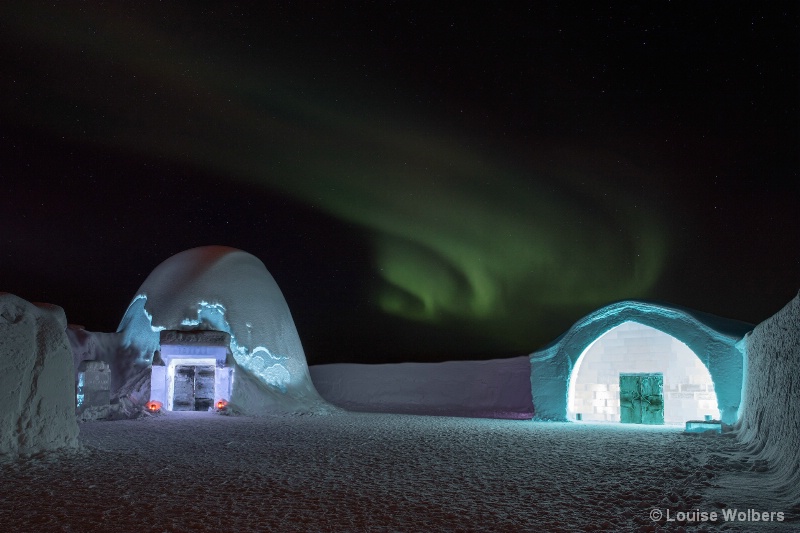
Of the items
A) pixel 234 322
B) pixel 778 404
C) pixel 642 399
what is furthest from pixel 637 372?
pixel 234 322

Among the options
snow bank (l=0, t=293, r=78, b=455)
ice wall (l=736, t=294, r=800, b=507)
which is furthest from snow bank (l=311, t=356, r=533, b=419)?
snow bank (l=0, t=293, r=78, b=455)

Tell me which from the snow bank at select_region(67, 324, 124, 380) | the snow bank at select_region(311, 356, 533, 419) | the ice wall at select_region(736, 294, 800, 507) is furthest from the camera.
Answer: the snow bank at select_region(311, 356, 533, 419)

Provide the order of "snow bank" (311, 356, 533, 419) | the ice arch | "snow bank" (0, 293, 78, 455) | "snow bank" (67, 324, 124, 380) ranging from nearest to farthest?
1. "snow bank" (0, 293, 78, 455)
2. the ice arch
3. "snow bank" (67, 324, 124, 380)
4. "snow bank" (311, 356, 533, 419)

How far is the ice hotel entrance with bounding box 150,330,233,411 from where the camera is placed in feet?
57.5

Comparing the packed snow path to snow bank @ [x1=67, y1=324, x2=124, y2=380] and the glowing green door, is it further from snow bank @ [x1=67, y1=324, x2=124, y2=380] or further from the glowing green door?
snow bank @ [x1=67, y1=324, x2=124, y2=380]

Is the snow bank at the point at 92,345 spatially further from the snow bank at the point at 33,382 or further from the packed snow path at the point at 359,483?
the snow bank at the point at 33,382

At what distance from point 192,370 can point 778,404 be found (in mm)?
15594

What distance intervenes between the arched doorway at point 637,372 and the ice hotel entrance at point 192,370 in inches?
407

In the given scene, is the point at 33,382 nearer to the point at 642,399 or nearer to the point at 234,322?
the point at 234,322

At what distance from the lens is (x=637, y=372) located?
1673 cm

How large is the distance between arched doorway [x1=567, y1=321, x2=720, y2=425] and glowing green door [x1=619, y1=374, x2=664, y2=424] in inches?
10.8

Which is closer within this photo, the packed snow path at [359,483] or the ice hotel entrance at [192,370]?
the packed snow path at [359,483]

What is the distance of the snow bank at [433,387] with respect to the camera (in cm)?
2198
